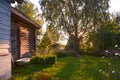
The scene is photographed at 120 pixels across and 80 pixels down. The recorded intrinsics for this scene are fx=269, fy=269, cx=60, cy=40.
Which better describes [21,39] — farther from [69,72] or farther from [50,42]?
[50,42]

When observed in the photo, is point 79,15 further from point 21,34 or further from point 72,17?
point 21,34

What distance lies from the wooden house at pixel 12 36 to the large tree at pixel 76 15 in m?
11.9

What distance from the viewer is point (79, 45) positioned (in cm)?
3484

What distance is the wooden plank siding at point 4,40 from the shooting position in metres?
9.80

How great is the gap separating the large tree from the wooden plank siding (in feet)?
71.2

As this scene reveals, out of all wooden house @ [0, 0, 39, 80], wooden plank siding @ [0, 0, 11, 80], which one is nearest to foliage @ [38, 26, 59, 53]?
wooden house @ [0, 0, 39, 80]

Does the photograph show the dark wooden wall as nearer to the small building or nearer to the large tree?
the small building

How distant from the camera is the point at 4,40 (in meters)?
10.2

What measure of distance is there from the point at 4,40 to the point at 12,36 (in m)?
5.78

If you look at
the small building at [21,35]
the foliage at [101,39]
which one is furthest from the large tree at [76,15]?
the small building at [21,35]

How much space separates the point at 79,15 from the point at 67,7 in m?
1.82

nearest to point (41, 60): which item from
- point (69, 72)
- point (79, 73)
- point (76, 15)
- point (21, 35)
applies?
point (21, 35)

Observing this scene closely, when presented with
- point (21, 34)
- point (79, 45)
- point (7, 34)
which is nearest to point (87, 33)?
point (79, 45)

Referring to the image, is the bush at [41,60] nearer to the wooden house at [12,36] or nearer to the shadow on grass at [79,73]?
the wooden house at [12,36]
